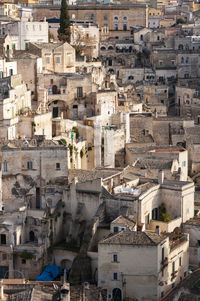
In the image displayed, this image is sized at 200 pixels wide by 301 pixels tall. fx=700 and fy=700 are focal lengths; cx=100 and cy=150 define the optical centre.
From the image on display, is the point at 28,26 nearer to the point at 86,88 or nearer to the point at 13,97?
the point at 86,88

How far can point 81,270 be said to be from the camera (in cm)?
3488

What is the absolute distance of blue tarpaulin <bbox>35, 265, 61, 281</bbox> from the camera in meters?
35.2

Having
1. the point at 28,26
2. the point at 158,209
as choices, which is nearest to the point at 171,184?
the point at 158,209

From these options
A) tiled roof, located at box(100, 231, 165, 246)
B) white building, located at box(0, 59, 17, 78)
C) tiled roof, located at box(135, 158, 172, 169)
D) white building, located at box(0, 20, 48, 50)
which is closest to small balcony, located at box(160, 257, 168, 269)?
tiled roof, located at box(100, 231, 165, 246)

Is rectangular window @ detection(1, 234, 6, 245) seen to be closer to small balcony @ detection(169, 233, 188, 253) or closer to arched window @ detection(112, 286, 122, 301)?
arched window @ detection(112, 286, 122, 301)

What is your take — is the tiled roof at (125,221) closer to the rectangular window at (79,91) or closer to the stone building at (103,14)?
the rectangular window at (79,91)

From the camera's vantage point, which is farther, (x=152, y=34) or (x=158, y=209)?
(x=152, y=34)

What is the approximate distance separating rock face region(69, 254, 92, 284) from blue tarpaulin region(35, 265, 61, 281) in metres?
1.10

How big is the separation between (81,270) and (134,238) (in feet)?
11.2

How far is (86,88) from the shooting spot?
52.7 m

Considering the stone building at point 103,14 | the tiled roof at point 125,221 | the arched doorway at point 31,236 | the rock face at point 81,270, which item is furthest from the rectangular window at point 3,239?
the stone building at point 103,14

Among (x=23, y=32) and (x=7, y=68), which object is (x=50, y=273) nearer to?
(x=7, y=68)

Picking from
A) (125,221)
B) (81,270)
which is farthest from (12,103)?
(81,270)

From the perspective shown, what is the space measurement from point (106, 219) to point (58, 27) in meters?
37.5
